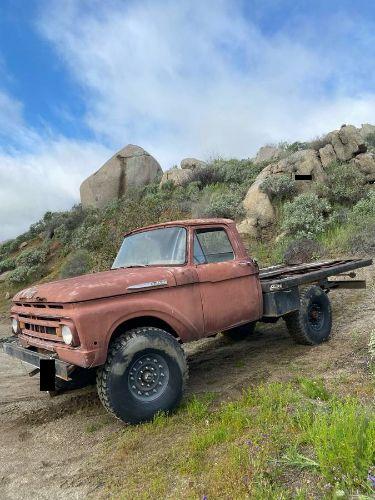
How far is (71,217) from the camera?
904 inches

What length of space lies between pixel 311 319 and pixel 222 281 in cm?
205

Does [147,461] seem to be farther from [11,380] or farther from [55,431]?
[11,380]

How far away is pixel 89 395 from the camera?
16.7ft

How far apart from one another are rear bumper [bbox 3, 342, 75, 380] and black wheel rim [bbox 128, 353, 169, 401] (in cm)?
60

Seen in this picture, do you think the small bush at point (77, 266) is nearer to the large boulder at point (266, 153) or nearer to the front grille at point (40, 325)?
the large boulder at point (266, 153)

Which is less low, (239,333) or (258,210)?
(258,210)

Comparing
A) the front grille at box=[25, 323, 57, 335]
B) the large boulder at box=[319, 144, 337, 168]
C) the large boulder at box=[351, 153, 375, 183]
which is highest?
the large boulder at box=[319, 144, 337, 168]

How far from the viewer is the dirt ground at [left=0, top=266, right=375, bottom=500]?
3.29m

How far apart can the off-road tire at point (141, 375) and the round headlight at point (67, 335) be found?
1.31 feet

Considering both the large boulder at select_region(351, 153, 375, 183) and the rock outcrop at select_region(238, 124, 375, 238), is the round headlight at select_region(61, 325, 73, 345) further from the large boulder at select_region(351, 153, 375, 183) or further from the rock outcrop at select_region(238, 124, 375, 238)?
the large boulder at select_region(351, 153, 375, 183)

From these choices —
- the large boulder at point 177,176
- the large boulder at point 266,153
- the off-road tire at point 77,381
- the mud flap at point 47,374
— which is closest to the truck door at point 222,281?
the off-road tire at point 77,381

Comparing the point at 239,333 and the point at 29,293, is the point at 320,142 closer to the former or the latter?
the point at 239,333

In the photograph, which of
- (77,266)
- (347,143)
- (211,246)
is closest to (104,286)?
(211,246)

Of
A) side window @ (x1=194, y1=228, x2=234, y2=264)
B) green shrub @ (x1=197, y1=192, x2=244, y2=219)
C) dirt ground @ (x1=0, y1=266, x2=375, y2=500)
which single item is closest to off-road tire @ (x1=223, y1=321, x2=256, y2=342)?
dirt ground @ (x1=0, y1=266, x2=375, y2=500)
